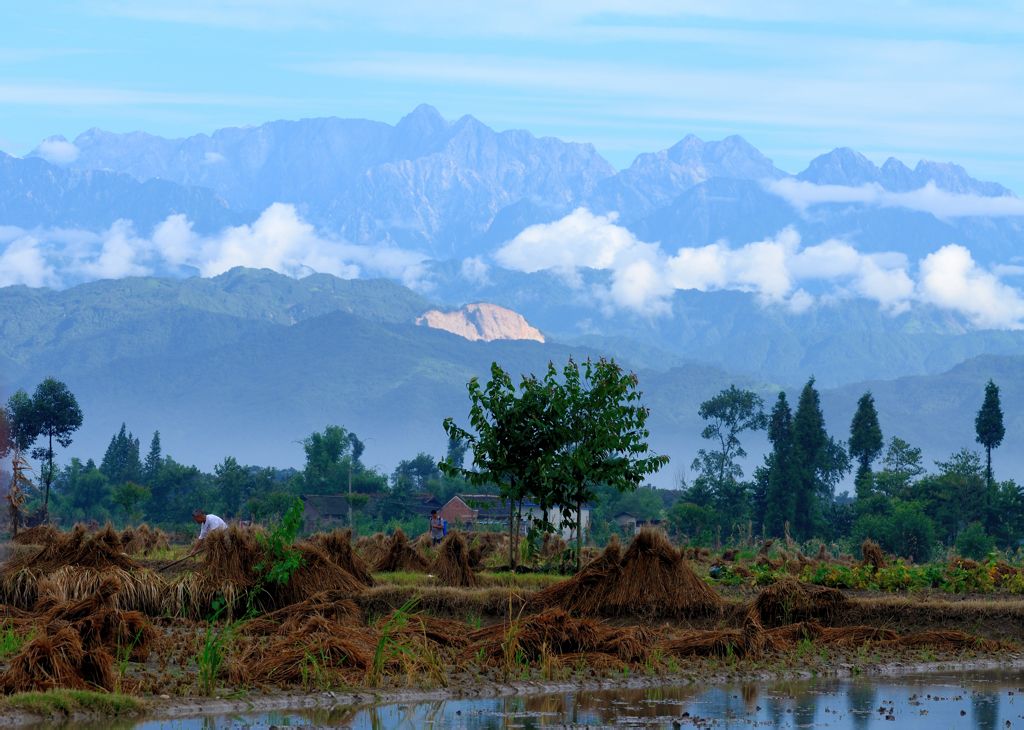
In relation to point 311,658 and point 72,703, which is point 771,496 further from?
point 72,703

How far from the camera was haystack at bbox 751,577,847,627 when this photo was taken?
29578 millimetres

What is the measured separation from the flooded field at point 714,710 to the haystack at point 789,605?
5601 mm

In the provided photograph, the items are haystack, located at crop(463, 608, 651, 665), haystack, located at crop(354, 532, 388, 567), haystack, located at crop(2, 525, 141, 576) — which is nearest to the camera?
haystack, located at crop(463, 608, 651, 665)

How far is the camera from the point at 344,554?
3319cm

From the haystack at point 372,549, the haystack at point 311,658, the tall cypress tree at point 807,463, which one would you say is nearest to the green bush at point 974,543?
the tall cypress tree at point 807,463

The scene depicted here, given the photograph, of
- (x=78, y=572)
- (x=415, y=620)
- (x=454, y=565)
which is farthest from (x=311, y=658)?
(x=454, y=565)

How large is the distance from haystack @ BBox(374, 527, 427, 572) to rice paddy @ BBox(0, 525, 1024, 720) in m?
0.05

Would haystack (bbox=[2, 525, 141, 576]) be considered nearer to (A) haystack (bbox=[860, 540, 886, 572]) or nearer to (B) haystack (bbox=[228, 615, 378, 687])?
(B) haystack (bbox=[228, 615, 378, 687])

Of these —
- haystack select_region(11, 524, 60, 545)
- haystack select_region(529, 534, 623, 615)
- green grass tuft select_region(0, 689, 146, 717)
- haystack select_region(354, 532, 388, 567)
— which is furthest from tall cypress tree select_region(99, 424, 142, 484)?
green grass tuft select_region(0, 689, 146, 717)

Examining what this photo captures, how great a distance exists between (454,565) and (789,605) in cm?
834

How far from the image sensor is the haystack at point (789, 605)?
29578 mm

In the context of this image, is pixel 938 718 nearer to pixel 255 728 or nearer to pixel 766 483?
pixel 255 728

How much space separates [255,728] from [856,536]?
8539 cm

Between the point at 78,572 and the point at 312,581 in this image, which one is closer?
the point at 78,572
